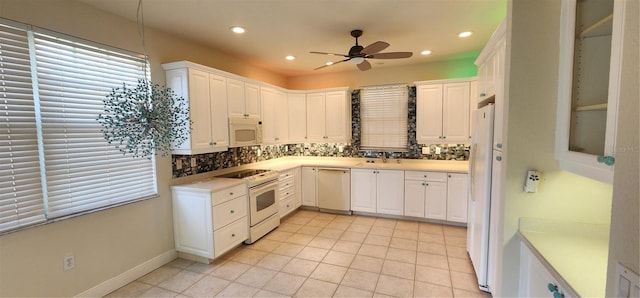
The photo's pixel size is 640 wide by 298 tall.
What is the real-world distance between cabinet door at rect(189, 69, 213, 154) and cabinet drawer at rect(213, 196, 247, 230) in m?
0.70

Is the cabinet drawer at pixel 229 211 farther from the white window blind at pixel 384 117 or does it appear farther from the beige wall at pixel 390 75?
the beige wall at pixel 390 75

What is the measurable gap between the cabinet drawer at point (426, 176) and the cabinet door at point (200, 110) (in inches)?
115

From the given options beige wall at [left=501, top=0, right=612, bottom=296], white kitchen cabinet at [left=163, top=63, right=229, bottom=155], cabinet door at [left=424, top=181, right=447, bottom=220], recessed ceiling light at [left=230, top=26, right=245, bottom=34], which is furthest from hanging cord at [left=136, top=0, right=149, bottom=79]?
cabinet door at [left=424, top=181, right=447, bottom=220]

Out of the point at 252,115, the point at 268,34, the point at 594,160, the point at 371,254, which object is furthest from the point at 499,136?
the point at 252,115

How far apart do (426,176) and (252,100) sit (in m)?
2.90

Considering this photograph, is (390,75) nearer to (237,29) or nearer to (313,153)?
(313,153)

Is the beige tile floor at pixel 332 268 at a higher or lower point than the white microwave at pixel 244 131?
lower

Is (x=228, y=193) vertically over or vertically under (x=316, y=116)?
under

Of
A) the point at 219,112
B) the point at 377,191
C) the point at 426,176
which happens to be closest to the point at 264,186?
the point at 219,112

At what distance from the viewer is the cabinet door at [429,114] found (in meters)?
4.21

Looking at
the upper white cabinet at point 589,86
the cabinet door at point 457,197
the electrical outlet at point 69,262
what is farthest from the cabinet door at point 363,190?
the electrical outlet at point 69,262

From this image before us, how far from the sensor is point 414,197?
13.5 ft

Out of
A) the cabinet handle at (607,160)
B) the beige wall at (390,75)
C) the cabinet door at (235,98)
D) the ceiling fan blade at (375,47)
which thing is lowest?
the cabinet handle at (607,160)

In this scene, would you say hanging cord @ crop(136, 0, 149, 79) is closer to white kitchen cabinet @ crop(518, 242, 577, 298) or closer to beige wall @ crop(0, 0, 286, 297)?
beige wall @ crop(0, 0, 286, 297)
